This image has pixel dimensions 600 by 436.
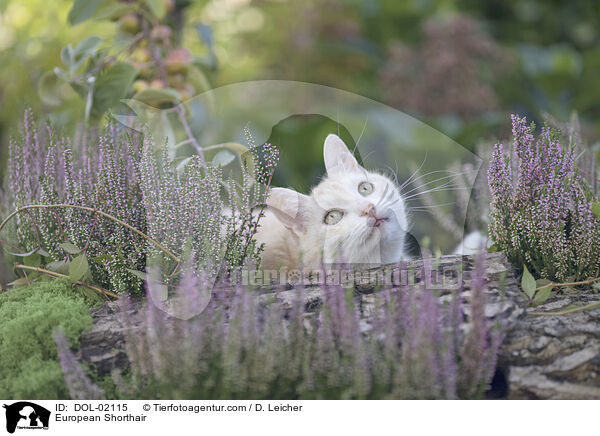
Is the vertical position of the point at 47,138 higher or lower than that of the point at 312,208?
higher

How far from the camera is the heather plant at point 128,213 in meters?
0.85

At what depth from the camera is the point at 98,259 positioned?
0.87 meters

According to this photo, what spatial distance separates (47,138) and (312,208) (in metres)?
0.54

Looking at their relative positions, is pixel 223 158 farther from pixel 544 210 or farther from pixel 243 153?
pixel 544 210

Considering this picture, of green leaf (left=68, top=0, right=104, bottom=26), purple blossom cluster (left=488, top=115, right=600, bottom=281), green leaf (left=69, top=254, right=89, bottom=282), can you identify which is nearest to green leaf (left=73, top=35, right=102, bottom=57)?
green leaf (left=68, top=0, right=104, bottom=26)

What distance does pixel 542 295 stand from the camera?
86 centimetres

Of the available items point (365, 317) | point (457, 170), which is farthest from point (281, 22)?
point (365, 317)

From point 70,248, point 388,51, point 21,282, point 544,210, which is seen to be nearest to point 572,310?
point 544,210

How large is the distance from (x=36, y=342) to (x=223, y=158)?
15.4 inches

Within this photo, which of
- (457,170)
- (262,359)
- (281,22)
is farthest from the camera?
(281,22)

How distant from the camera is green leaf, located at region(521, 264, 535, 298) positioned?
2.81 ft

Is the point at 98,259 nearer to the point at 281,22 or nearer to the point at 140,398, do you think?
the point at 140,398

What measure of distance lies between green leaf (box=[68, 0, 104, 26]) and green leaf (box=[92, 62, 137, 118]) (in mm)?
184

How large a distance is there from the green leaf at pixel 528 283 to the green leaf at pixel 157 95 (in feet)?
2.34
